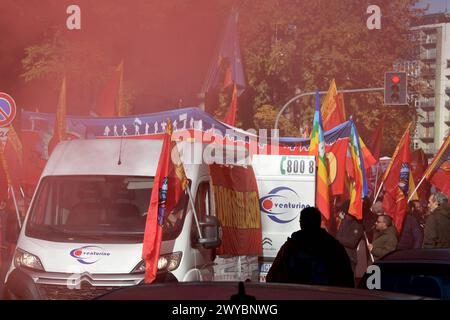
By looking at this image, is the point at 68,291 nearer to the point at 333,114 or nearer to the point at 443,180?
the point at 333,114

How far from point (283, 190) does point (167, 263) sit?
14.3 ft

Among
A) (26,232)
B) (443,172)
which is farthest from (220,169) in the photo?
(443,172)

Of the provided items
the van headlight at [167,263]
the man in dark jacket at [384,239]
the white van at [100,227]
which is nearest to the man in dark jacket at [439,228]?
the man in dark jacket at [384,239]

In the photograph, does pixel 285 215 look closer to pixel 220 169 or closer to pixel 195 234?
pixel 220 169

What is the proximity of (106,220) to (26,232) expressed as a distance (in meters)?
0.76

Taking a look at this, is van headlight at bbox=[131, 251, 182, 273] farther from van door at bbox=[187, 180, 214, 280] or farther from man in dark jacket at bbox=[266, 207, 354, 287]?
man in dark jacket at bbox=[266, 207, 354, 287]

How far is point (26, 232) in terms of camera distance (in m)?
8.91

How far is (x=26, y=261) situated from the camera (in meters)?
8.65

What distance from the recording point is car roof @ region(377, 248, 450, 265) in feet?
20.2

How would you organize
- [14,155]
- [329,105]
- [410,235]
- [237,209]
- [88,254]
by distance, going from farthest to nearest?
1. [329,105]
2. [14,155]
3. [410,235]
4. [237,209]
5. [88,254]

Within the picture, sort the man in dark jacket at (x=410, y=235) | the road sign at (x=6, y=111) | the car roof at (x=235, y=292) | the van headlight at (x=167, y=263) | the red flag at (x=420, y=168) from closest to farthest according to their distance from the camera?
the car roof at (x=235, y=292), the van headlight at (x=167, y=263), the man in dark jacket at (x=410, y=235), the road sign at (x=6, y=111), the red flag at (x=420, y=168)

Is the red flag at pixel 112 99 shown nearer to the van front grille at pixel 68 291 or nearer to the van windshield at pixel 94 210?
the van windshield at pixel 94 210

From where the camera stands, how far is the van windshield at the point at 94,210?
8.79m

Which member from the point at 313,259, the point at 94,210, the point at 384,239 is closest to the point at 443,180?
the point at 384,239
